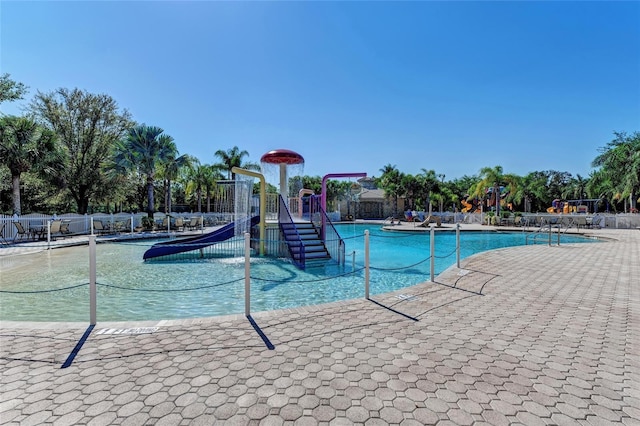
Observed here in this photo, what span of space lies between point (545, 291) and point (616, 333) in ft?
7.05

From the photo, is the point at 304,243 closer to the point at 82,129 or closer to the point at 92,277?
the point at 92,277

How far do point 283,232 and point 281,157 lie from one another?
2997 millimetres

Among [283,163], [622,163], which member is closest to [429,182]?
[622,163]

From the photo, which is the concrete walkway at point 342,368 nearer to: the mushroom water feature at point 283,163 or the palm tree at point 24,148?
the mushroom water feature at point 283,163

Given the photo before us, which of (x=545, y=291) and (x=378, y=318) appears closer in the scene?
(x=378, y=318)

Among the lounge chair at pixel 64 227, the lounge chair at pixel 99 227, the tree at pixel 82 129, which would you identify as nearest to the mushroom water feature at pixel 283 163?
the lounge chair at pixel 64 227

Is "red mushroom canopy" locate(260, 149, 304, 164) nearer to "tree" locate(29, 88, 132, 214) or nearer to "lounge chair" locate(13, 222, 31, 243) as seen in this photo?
"lounge chair" locate(13, 222, 31, 243)

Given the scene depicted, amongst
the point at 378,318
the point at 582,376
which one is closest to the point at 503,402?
the point at 582,376

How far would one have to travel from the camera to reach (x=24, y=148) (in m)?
16.1

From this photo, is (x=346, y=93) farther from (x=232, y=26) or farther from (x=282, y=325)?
(x=282, y=325)

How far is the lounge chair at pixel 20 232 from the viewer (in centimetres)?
1462

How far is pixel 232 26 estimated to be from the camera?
10.1 meters

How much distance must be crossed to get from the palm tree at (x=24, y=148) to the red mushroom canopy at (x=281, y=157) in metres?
13.7

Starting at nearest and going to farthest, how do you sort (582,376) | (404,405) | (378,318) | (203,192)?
1. (404,405)
2. (582,376)
3. (378,318)
4. (203,192)
